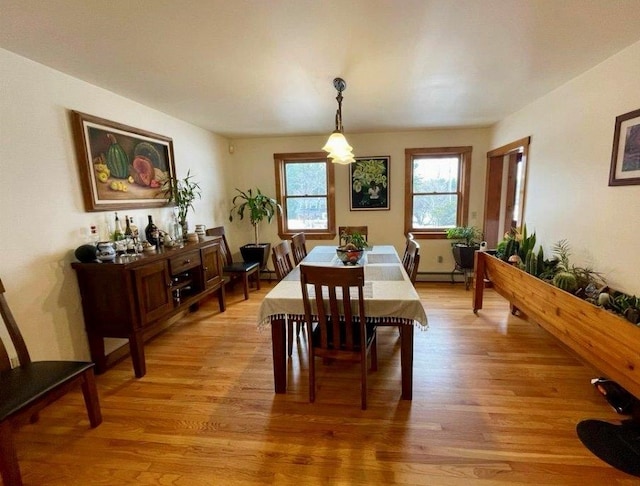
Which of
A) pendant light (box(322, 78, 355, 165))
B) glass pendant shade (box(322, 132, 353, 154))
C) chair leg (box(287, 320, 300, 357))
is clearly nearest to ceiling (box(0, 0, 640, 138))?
pendant light (box(322, 78, 355, 165))

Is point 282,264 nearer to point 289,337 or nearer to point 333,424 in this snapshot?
point 289,337

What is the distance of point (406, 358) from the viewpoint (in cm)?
197

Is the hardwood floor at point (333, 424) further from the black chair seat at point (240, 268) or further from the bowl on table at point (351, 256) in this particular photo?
the black chair seat at point (240, 268)

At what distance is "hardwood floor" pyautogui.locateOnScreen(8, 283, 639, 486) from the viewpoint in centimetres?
151

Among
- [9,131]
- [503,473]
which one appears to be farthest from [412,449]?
[9,131]

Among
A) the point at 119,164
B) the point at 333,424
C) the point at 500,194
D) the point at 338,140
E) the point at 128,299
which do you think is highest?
the point at 338,140

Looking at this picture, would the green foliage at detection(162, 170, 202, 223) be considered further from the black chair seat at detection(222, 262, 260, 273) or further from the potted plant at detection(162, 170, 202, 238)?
the black chair seat at detection(222, 262, 260, 273)

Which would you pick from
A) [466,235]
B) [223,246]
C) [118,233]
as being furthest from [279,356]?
[466,235]

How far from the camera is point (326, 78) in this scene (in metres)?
Answer: 2.34

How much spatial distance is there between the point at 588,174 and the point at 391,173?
8.16 ft

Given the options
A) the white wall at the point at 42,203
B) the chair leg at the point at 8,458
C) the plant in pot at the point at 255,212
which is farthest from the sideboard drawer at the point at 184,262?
the chair leg at the point at 8,458

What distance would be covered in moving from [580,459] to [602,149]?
2.08 meters

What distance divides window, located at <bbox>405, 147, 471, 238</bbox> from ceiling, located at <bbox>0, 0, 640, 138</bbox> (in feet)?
4.90

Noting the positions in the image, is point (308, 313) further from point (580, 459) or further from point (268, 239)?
point (268, 239)
